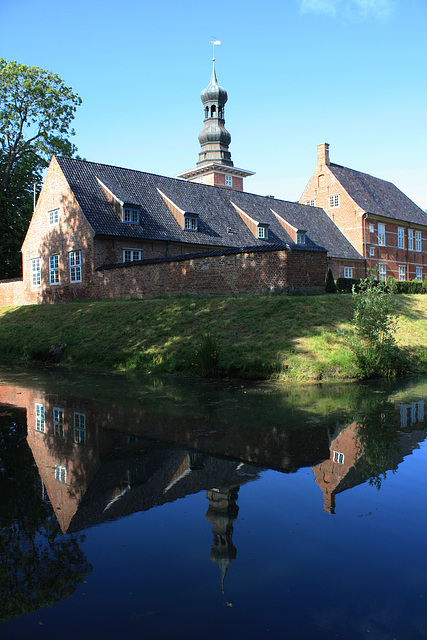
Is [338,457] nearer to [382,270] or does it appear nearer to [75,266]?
[75,266]

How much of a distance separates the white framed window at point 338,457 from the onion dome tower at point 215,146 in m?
55.7

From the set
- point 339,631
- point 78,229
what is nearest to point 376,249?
point 78,229

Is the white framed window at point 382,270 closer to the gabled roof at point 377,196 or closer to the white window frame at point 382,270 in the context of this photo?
the white window frame at point 382,270

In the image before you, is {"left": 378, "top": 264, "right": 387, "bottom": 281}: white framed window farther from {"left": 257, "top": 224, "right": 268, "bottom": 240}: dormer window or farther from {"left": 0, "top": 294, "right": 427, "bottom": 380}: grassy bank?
{"left": 0, "top": 294, "right": 427, "bottom": 380}: grassy bank

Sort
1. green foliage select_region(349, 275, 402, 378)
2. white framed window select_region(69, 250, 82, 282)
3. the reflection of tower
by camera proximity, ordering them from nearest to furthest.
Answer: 1. the reflection of tower
2. green foliage select_region(349, 275, 402, 378)
3. white framed window select_region(69, 250, 82, 282)

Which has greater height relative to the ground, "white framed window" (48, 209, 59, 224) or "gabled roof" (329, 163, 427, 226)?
"gabled roof" (329, 163, 427, 226)

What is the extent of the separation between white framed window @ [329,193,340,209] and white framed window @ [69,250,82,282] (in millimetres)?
26071

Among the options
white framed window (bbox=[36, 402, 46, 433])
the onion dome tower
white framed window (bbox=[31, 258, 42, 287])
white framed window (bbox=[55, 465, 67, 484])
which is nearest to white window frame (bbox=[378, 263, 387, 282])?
the onion dome tower

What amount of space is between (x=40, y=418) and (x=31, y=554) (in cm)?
515

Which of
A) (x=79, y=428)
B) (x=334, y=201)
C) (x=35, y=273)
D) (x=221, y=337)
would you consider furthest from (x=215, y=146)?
(x=79, y=428)

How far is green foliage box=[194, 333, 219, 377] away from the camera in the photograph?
1434 centimetres

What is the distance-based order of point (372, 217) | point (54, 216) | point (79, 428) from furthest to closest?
point (372, 217)
point (54, 216)
point (79, 428)

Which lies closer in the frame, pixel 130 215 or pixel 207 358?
pixel 207 358

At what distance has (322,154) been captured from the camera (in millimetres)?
48719
